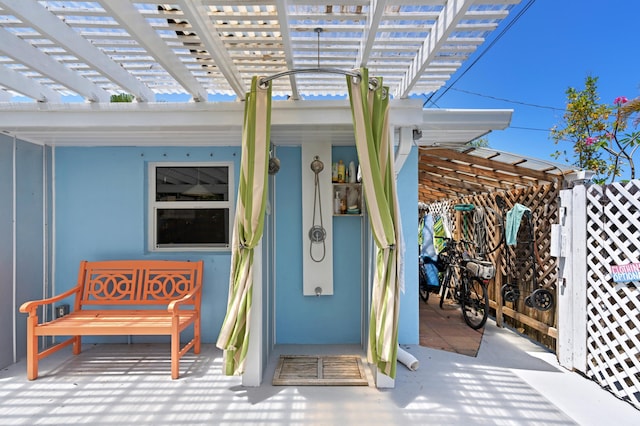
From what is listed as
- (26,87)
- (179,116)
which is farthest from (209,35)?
(26,87)

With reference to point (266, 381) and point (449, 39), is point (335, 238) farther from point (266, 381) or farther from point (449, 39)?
point (449, 39)

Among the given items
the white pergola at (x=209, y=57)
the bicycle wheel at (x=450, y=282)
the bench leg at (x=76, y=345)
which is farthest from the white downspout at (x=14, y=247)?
the bicycle wheel at (x=450, y=282)

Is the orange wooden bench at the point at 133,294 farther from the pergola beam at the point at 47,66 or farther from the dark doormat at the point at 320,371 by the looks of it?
the pergola beam at the point at 47,66

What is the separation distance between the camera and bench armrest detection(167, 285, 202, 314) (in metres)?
3.18

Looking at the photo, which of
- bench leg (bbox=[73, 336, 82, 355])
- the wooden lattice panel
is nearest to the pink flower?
the wooden lattice panel

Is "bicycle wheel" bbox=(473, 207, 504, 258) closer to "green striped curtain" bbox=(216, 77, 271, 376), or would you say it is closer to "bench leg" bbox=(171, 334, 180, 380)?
"green striped curtain" bbox=(216, 77, 271, 376)

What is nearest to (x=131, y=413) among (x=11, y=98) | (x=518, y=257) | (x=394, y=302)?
(x=394, y=302)

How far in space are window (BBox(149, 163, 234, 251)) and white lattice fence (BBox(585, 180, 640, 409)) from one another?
3597 millimetres

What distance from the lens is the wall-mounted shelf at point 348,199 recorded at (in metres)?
4.02

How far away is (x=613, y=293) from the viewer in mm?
3000

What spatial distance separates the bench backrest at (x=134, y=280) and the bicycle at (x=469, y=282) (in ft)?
11.1

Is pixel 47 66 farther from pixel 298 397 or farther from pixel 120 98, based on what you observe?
→ pixel 298 397

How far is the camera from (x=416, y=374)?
10.8 ft

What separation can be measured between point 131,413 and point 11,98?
3059mm
